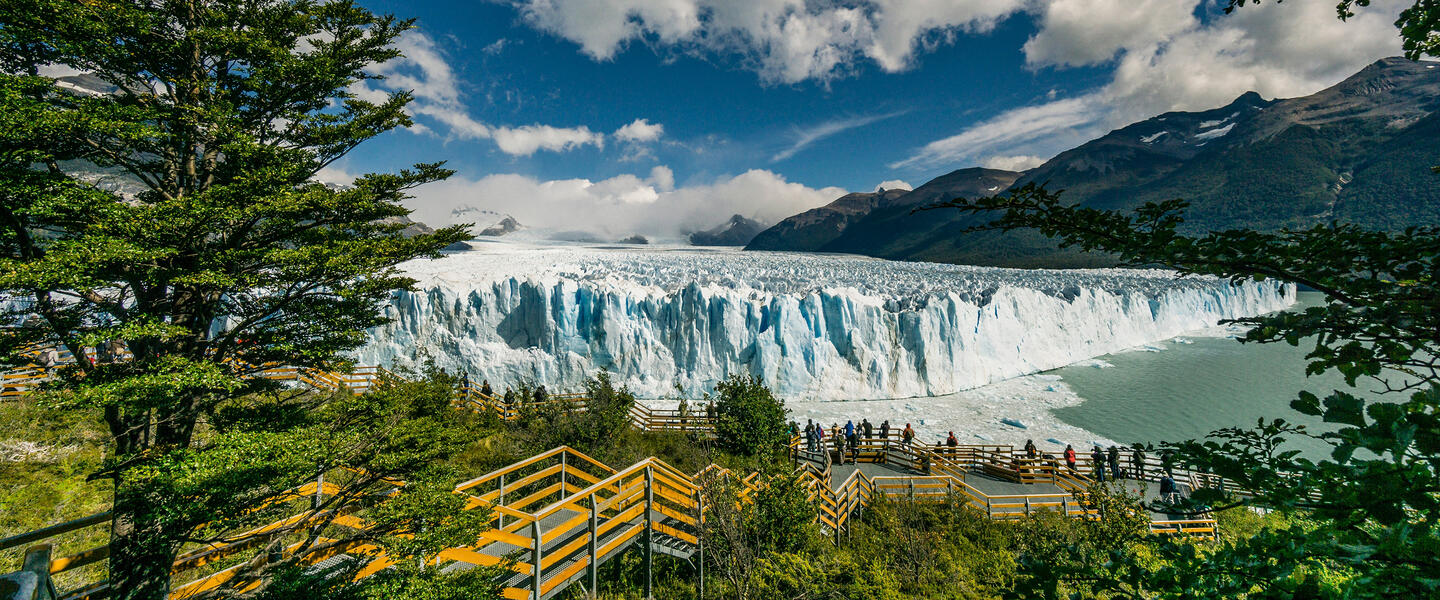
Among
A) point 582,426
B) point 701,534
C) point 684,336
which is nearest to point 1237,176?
point 684,336

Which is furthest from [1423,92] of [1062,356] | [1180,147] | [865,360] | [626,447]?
[626,447]

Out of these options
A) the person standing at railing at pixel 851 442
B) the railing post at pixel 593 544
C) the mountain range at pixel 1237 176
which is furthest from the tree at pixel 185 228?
the mountain range at pixel 1237 176

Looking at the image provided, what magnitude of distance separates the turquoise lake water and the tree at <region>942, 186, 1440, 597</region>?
18.1 metres

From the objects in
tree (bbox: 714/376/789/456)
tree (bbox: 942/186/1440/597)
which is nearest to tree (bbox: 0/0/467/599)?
tree (bbox: 942/186/1440/597)

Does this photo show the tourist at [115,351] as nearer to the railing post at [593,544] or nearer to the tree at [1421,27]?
the railing post at [593,544]

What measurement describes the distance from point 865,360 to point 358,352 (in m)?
20.0

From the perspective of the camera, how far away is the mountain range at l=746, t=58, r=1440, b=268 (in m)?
63.0

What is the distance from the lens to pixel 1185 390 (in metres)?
21.6

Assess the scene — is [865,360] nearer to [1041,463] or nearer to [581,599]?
[1041,463]

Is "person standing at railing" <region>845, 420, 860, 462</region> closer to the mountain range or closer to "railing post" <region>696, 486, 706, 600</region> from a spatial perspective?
"railing post" <region>696, 486, 706, 600</region>

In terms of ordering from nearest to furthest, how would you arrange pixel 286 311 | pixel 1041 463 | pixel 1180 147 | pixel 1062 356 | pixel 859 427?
pixel 286 311 → pixel 1041 463 → pixel 859 427 → pixel 1062 356 → pixel 1180 147

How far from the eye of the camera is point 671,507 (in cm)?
716

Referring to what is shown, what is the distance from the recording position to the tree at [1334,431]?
1.46 m

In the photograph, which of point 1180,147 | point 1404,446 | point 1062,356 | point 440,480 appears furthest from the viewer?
point 1180,147
